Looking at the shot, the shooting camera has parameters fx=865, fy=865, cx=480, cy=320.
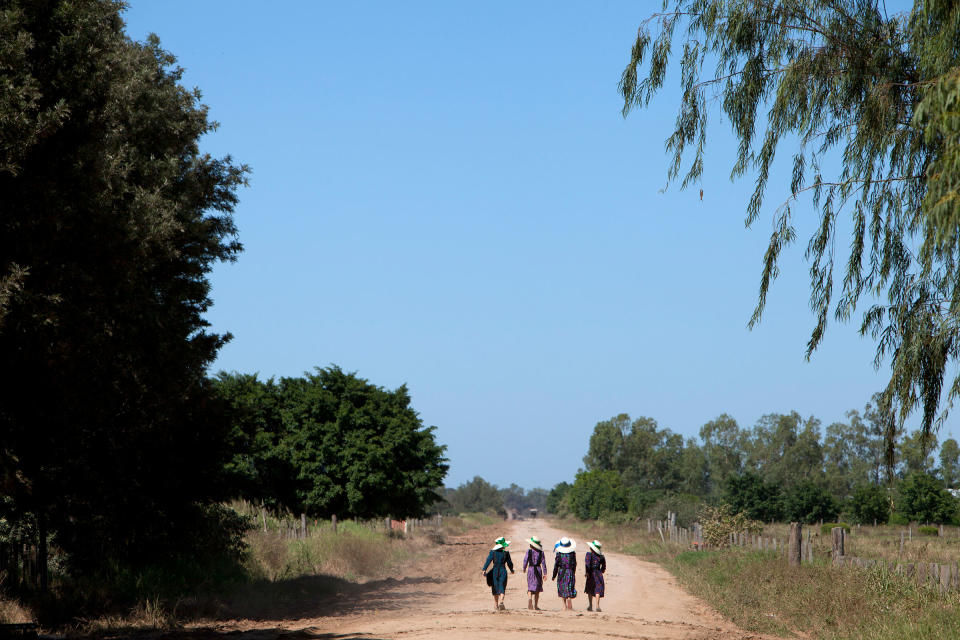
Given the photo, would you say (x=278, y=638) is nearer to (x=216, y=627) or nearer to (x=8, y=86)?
(x=216, y=627)

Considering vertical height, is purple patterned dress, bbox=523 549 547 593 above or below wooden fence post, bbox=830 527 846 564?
below

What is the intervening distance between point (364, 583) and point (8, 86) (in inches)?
656

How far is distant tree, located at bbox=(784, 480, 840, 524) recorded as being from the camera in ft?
231

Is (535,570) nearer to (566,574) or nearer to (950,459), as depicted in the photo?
(566,574)

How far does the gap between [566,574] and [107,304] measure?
9.67 m

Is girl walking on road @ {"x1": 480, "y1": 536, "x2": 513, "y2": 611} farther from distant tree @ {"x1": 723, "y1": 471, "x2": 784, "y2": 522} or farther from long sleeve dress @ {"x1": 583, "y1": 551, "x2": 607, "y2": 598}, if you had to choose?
distant tree @ {"x1": 723, "y1": 471, "x2": 784, "y2": 522}

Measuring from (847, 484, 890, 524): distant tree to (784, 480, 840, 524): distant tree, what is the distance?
87.9 inches

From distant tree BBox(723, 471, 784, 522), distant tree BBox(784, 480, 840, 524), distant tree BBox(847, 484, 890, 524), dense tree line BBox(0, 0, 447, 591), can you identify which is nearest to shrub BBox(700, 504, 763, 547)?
dense tree line BBox(0, 0, 447, 591)

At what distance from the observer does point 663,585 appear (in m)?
22.8

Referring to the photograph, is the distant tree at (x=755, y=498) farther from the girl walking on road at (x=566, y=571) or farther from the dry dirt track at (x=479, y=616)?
the girl walking on road at (x=566, y=571)

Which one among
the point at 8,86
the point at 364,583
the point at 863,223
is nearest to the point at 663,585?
the point at 364,583

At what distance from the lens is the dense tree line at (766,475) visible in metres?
70.2

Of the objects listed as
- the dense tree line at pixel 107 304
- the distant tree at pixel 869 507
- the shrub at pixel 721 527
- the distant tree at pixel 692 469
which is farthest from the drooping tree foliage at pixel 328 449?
the distant tree at pixel 692 469

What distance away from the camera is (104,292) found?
12.6 m
